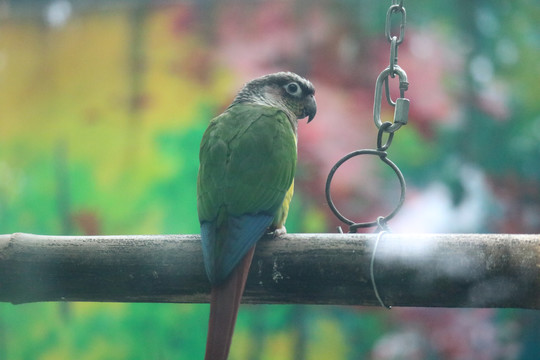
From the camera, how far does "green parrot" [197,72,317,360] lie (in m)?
1.13

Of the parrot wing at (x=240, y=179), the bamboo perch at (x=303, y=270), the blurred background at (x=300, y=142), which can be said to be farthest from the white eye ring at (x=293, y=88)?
the blurred background at (x=300, y=142)

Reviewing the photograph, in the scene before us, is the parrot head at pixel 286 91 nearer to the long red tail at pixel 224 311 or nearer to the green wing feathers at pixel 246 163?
the green wing feathers at pixel 246 163

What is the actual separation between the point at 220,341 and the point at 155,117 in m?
2.18

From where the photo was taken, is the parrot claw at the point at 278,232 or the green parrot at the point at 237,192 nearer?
the green parrot at the point at 237,192

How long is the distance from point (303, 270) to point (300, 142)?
182cm

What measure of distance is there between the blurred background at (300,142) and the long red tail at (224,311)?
1.79m

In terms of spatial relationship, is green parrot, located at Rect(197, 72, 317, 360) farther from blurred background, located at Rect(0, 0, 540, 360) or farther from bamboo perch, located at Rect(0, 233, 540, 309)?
blurred background, located at Rect(0, 0, 540, 360)

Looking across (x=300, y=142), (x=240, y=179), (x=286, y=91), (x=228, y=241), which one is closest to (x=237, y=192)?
(x=240, y=179)

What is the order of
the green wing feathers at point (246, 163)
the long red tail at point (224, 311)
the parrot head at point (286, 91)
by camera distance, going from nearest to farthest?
the long red tail at point (224, 311), the green wing feathers at point (246, 163), the parrot head at point (286, 91)

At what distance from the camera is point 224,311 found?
1101 mm

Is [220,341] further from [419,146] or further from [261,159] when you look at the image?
[419,146]

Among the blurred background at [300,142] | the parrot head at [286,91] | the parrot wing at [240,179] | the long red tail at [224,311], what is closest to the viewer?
the long red tail at [224,311]

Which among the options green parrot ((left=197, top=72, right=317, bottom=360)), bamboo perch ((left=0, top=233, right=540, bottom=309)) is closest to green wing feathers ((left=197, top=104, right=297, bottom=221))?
green parrot ((left=197, top=72, right=317, bottom=360))

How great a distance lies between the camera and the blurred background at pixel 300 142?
2.94 meters
